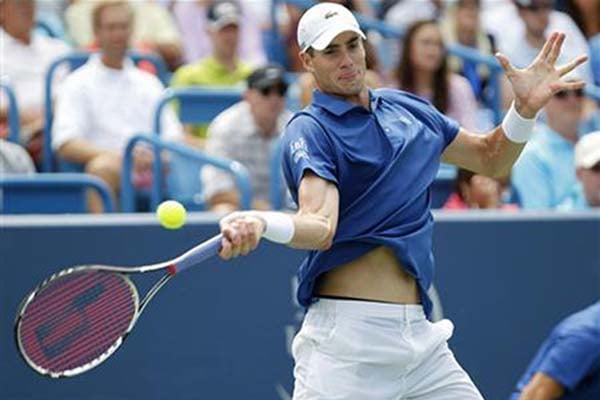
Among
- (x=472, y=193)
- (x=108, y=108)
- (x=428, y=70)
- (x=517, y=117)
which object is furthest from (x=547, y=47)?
(x=108, y=108)

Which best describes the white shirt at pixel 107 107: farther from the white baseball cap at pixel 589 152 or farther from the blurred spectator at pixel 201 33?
the white baseball cap at pixel 589 152

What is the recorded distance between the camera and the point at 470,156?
5812mm

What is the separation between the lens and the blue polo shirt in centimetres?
536

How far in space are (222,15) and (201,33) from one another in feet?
3.15

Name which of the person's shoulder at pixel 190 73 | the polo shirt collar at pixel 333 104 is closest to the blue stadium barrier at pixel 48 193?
the person's shoulder at pixel 190 73

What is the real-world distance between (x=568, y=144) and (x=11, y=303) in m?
3.18

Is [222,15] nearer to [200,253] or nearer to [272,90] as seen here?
[272,90]

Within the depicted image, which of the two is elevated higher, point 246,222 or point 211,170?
point 246,222

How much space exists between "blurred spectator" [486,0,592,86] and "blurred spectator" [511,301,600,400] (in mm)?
4661

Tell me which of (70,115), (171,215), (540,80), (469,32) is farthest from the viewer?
(469,32)

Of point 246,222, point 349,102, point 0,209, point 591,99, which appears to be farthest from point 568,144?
Answer: point 246,222

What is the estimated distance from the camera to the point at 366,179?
5.40m

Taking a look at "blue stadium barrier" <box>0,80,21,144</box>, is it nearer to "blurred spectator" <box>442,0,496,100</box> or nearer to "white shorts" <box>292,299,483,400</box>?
"blurred spectator" <box>442,0,496,100</box>

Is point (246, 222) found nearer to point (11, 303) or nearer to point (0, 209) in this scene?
point (11, 303)
